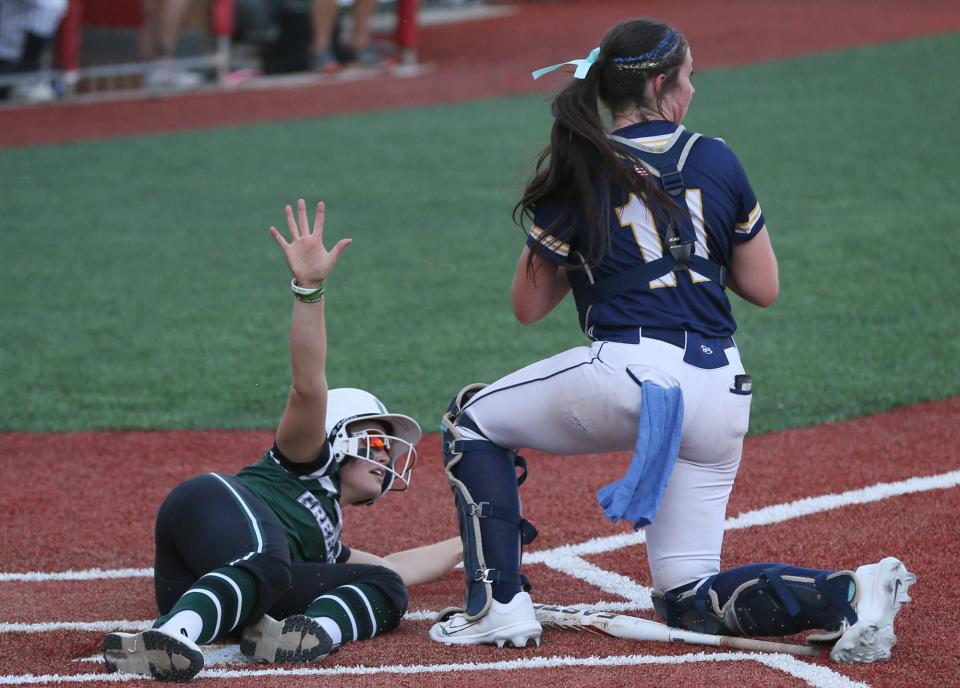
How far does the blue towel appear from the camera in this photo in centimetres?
342

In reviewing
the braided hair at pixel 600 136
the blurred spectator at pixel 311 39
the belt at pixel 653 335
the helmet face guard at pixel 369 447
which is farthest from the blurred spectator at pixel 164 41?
the belt at pixel 653 335

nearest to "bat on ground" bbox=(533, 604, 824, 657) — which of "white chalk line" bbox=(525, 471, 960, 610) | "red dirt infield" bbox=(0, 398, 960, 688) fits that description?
"red dirt infield" bbox=(0, 398, 960, 688)

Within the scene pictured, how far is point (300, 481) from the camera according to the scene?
4.12 metres

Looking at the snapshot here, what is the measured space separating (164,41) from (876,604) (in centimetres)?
1414

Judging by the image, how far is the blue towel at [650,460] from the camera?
3424 millimetres

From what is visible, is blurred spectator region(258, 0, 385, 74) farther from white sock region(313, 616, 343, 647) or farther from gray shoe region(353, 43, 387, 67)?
white sock region(313, 616, 343, 647)

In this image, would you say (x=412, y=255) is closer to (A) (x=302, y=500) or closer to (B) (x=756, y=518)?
(B) (x=756, y=518)

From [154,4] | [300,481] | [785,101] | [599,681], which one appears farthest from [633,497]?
[154,4]

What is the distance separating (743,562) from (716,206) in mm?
1409

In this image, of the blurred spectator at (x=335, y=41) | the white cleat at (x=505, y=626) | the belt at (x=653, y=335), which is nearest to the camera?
the belt at (x=653, y=335)

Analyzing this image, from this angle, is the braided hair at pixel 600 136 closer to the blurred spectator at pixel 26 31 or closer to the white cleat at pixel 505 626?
the white cleat at pixel 505 626

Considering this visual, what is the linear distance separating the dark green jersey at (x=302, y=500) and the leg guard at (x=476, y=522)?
0.50 metres

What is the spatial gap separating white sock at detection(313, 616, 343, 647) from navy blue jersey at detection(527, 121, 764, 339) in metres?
1.08

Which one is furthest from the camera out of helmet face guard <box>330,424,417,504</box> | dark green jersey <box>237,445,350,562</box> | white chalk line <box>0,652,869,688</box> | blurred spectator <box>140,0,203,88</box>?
blurred spectator <box>140,0,203,88</box>
